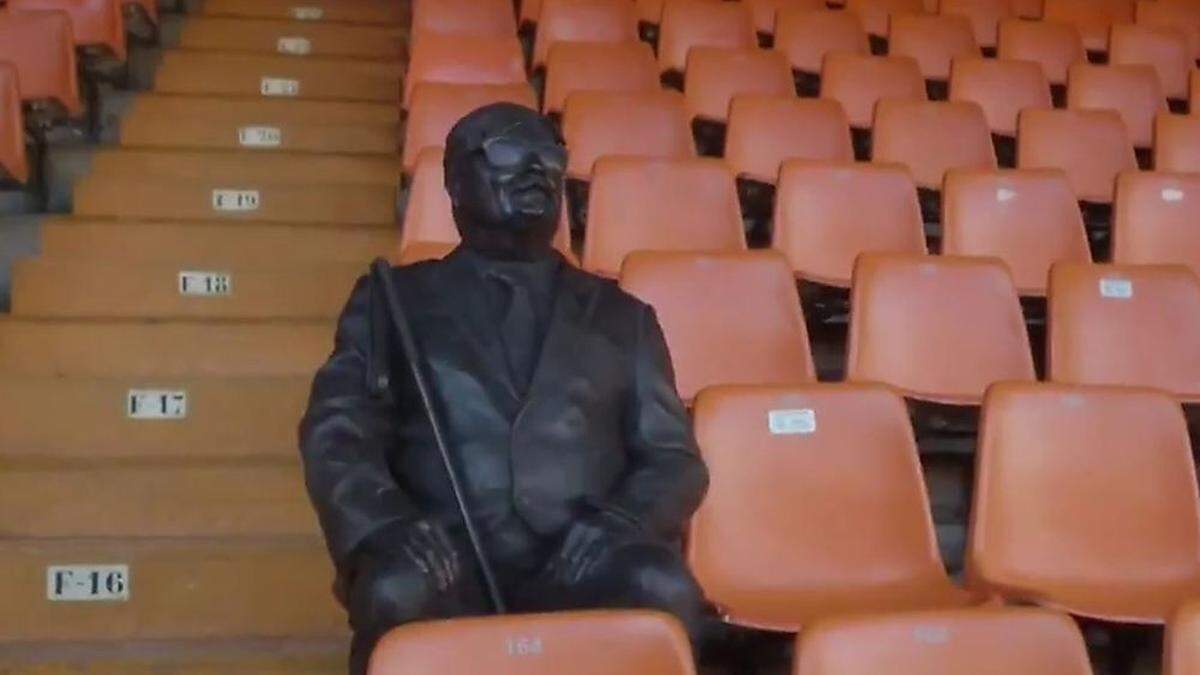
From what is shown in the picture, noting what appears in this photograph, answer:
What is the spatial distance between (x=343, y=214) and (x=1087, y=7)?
2.41 m

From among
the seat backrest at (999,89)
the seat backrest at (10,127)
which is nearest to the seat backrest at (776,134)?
the seat backrest at (999,89)

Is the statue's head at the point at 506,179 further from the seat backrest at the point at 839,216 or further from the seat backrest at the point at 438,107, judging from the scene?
the seat backrest at the point at 438,107

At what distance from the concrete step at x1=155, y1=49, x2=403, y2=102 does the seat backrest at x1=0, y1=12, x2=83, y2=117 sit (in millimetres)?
381

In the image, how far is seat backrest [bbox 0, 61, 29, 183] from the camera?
269 cm

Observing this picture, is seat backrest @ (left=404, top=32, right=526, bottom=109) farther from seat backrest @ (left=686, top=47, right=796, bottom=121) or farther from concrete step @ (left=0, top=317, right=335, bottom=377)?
concrete step @ (left=0, top=317, right=335, bottom=377)

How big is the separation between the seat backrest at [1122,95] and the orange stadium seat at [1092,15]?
0.64 meters

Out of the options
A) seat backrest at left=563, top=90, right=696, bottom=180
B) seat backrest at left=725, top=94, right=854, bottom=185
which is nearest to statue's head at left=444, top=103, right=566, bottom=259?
seat backrest at left=563, top=90, right=696, bottom=180

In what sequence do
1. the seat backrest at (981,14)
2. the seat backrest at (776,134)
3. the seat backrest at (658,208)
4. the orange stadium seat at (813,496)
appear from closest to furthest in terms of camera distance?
the orange stadium seat at (813,496)
the seat backrest at (658,208)
the seat backrest at (776,134)
the seat backrest at (981,14)

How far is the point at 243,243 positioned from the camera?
2.70 m

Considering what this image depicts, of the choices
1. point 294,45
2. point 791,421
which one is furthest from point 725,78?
point 791,421

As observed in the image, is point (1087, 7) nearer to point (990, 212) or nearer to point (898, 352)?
point (990, 212)

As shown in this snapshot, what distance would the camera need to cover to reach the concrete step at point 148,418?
84.7 inches

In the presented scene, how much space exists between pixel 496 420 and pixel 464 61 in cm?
199

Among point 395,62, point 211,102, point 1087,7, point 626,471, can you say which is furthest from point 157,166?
point 1087,7
